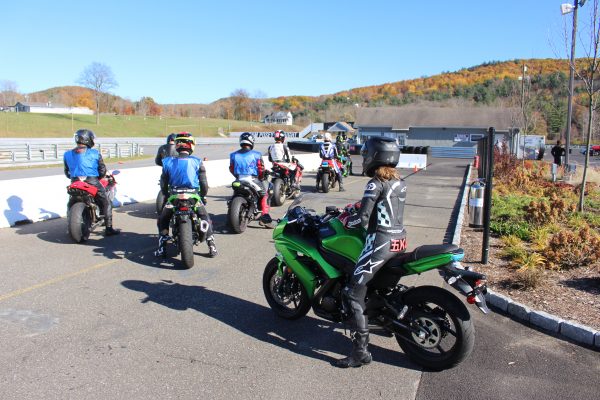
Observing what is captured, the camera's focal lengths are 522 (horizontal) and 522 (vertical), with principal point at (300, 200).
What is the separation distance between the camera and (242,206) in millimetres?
10445

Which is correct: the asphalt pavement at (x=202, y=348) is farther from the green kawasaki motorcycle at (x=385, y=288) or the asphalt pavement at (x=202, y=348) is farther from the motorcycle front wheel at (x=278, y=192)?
the motorcycle front wheel at (x=278, y=192)

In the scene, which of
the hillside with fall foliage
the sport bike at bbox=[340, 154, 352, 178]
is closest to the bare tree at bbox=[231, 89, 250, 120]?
the hillside with fall foliage

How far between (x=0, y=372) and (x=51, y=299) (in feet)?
6.39

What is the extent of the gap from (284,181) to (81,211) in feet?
22.3

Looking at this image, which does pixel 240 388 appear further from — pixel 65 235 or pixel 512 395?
pixel 65 235

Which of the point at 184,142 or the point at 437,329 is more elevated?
the point at 184,142

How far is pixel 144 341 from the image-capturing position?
16.4 feet

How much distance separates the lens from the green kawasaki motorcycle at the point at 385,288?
425 cm

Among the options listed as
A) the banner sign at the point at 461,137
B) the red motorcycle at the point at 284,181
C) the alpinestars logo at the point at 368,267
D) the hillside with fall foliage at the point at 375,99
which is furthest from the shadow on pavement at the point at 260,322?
the hillside with fall foliage at the point at 375,99

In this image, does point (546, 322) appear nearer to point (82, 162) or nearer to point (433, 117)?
point (82, 162)

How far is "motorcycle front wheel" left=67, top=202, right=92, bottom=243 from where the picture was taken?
8.95 m

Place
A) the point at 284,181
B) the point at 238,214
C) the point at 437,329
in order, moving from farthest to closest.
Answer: the point at 284,181 → the point at 238,214 → the point at 437,329

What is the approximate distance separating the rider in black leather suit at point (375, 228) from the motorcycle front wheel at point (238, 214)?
577cm

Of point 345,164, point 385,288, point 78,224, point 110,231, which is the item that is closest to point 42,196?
point 110,231
